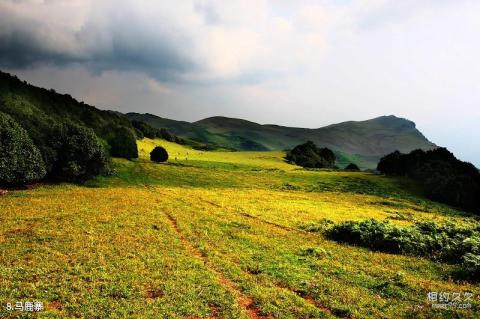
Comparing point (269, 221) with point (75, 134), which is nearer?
point (269, 221)

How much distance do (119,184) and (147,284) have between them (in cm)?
4449

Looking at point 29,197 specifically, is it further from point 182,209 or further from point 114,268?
point 114,268

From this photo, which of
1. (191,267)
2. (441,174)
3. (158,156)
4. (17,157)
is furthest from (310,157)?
(191,267)

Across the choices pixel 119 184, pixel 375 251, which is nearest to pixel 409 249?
pixel 375 251

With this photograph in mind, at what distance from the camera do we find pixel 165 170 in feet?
265

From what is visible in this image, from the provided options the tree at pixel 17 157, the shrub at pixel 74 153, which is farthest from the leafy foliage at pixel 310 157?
the tree at pixel 17 157

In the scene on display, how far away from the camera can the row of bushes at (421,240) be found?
25.9 meters

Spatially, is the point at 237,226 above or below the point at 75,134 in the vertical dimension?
below

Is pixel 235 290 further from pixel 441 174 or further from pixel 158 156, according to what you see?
pixel 441 174

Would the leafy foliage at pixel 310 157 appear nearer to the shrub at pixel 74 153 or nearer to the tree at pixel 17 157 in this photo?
the shrub at pixel 74 153

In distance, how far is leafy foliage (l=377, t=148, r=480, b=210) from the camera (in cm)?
8538

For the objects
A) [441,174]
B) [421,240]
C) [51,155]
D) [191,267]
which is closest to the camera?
[191,267]

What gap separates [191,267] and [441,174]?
308 feet

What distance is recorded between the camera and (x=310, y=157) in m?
162
